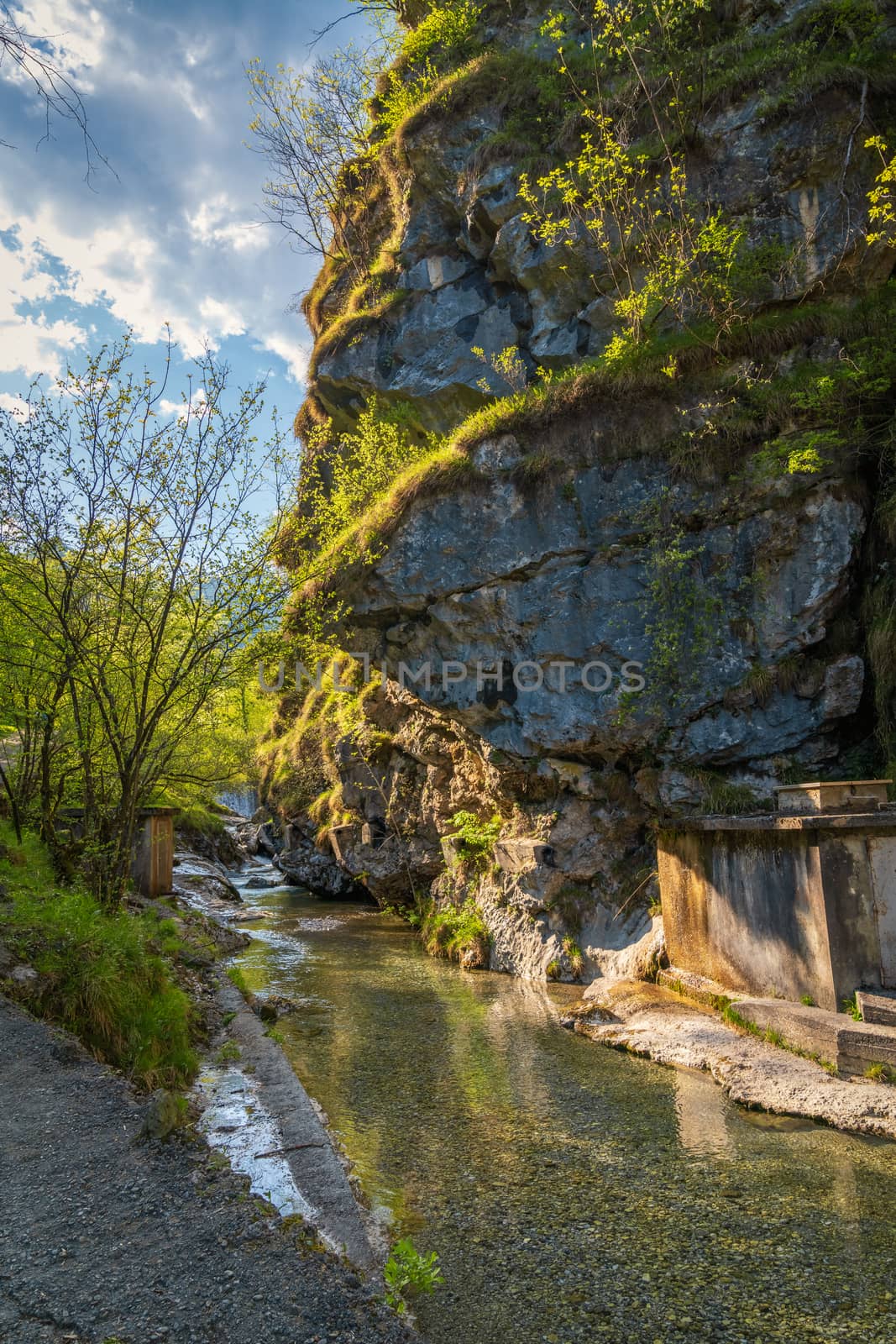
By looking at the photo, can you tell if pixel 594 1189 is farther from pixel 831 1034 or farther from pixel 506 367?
pixel 506 367

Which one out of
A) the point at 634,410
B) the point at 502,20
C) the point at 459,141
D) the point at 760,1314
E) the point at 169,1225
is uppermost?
the point at 502,20

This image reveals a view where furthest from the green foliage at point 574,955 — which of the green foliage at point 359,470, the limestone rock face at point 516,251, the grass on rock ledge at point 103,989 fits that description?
the limestone rock face at point 516,251

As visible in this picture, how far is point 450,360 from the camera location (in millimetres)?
20203

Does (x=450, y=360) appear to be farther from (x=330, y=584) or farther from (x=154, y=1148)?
(x=154, y=1148)

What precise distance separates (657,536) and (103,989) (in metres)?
10.8

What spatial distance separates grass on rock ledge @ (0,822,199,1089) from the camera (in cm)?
667

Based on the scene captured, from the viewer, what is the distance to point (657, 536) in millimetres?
13281

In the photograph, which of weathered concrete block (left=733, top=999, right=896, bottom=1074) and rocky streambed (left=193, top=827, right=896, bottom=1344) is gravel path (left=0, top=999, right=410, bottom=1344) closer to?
rocky streambed (left=193, top=827, right=896, bottom=1344)

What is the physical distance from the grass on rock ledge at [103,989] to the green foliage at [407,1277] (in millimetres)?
2911

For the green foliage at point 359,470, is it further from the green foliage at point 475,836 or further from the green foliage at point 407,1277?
the green foliage at point 407,1277

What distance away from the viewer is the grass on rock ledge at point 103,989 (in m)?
6.67

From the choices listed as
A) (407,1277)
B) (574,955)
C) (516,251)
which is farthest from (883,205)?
(407,1277)

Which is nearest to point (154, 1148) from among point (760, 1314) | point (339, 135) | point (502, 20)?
point (760, 1314)

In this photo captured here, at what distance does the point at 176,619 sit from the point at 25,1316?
8015 millimetres
